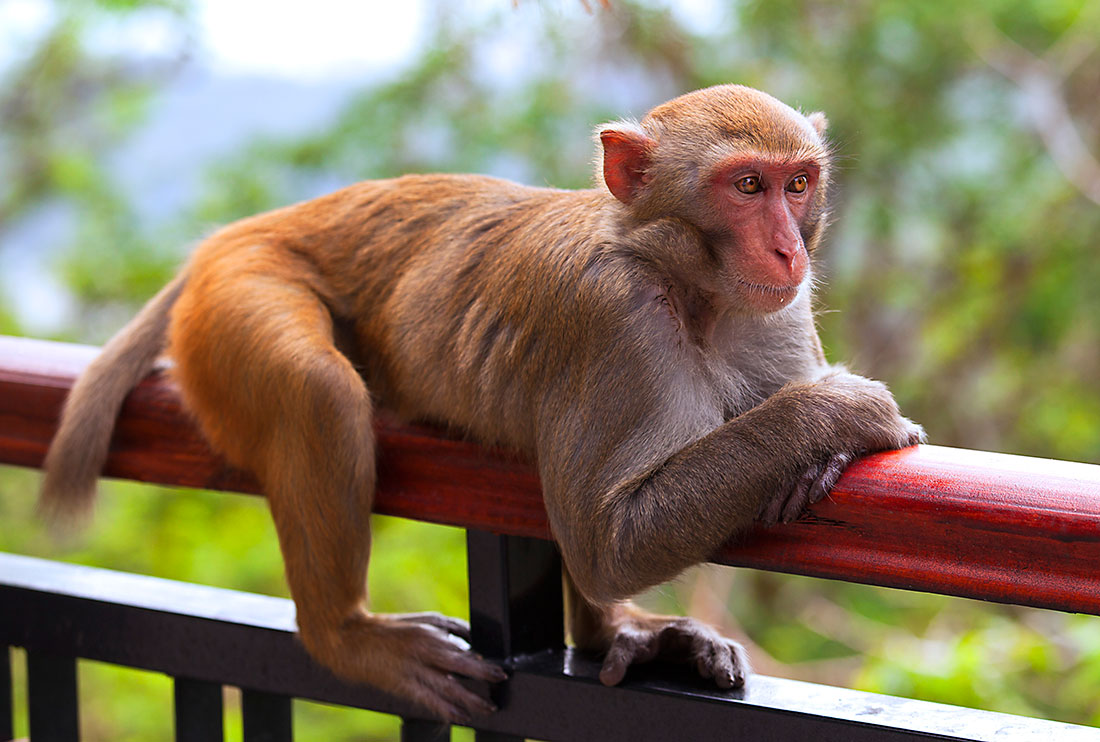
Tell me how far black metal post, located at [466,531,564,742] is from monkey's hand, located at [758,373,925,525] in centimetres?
37

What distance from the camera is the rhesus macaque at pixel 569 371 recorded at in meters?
1.64

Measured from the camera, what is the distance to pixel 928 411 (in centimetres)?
620

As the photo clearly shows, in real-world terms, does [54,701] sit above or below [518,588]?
below

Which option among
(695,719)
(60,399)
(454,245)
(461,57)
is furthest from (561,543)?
(461,57)

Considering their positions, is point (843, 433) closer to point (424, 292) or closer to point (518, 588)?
point (518, 588)

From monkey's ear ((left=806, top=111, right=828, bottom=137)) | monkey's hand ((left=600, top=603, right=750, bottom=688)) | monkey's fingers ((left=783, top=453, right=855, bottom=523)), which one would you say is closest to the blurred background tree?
monkey's ear ((left=806, top=111, right=828, bottom=137))

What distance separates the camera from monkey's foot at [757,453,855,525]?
141 centimetres

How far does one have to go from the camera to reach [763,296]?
184 cm

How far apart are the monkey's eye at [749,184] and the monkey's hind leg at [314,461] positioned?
0.68 m

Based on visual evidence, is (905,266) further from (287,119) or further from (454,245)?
(454,245)

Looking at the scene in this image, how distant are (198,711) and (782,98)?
4229mm

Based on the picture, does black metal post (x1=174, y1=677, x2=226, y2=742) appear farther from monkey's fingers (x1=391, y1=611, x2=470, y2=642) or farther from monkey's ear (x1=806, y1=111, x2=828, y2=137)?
monkey's ear (x1=806, y1=111, x2=828, y2=137)

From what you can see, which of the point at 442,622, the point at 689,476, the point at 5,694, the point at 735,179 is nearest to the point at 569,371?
the point at 689,476

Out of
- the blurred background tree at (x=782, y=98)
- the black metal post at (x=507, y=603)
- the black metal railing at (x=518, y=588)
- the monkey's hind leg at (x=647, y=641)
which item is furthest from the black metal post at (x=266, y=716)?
the blurred background tree at (x=782, y=98)
